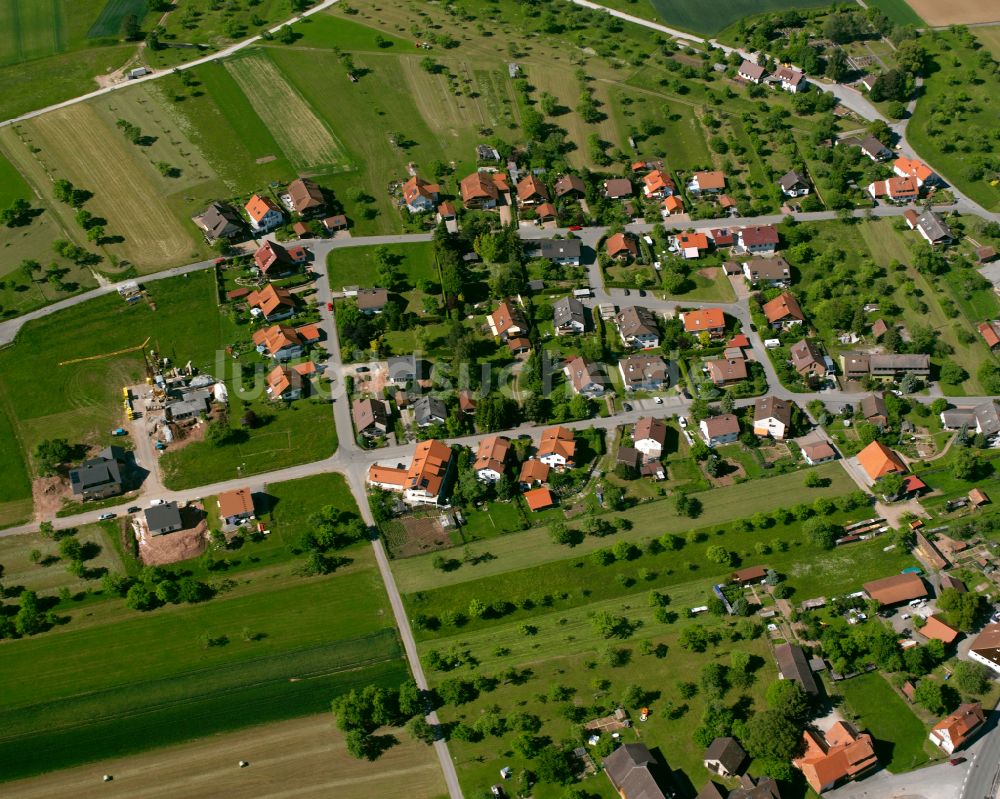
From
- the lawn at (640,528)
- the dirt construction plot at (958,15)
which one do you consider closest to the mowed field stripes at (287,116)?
the lawn at (640,528)

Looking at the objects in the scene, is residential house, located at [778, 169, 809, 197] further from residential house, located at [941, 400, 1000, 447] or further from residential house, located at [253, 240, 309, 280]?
residential house, located at [253, 240, 309, 280]

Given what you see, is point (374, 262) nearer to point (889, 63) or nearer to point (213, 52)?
point (213, 52)

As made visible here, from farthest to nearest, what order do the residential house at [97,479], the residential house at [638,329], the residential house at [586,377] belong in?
the residential house at [638,329]
the residential house at [586,377]
the residential house at [97,479]

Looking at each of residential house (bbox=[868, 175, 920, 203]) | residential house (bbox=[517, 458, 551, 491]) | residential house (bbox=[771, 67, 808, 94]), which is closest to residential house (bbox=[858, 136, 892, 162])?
residential house (bbox=[868, 175, 920, 203])

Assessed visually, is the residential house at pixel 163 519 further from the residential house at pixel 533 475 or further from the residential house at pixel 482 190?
the residential house at pixel 482 190

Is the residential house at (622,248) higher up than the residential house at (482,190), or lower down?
lower down
